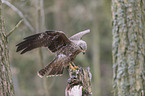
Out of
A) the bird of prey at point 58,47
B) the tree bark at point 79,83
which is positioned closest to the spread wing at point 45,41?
the bird of prey at point 58,47

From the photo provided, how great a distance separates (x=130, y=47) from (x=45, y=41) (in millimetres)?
1827

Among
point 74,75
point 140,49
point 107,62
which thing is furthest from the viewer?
point 107,62

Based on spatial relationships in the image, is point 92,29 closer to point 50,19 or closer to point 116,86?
point 50,19

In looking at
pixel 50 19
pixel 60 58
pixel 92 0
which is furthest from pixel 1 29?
pixel 50 19

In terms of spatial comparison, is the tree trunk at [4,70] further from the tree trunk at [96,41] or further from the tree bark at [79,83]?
the tree trunk at [96,41]

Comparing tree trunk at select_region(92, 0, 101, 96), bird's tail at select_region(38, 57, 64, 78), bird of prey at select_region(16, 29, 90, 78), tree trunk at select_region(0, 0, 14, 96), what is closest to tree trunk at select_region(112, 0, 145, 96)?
bird of prey at select_region(16, 29, 90, 78)

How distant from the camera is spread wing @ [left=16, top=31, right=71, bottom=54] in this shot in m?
2.93

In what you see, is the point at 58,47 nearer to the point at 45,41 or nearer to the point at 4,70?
the point at 45,41

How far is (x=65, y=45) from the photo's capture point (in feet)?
11.1

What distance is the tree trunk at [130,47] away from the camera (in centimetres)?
414

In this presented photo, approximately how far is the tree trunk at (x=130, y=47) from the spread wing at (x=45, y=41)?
1384 millimetres

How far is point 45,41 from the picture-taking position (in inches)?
124

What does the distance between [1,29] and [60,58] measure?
40.9 inches

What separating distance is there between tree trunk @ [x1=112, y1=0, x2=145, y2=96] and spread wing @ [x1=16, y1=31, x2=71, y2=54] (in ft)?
4.54
